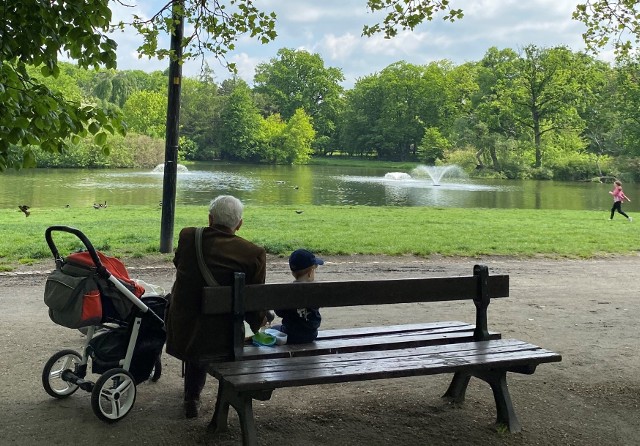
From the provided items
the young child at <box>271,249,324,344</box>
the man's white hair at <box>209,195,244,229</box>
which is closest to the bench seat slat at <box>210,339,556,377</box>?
the young child at <box>271,249,324,344</box>

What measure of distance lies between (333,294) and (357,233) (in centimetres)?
1102

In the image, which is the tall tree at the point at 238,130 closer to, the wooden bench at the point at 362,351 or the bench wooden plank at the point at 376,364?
the wooden bench at the point at 362,351

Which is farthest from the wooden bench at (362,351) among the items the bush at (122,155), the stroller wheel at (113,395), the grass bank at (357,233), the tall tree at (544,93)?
the tall tree at (544,93)

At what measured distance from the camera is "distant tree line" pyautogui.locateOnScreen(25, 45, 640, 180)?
62562mm

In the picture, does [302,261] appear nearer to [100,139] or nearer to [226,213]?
[226,213]

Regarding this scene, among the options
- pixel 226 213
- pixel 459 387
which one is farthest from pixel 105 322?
pixel 459 387

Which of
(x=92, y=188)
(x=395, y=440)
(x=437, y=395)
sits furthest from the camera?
(x=92, y=188)

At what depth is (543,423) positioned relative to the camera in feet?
14.5

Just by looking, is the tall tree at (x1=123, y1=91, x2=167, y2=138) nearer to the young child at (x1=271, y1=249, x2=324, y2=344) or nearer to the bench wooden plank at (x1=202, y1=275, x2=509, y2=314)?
the young child at (x1=271, y1=249, x2=324, y2=344)

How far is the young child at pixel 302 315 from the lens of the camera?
425cm

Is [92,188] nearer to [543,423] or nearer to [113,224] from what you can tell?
[113,224]

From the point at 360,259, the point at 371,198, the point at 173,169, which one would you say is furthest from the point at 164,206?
the point at 371,198

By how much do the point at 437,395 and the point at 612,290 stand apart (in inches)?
229

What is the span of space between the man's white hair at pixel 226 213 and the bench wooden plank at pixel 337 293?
1.46 ft
